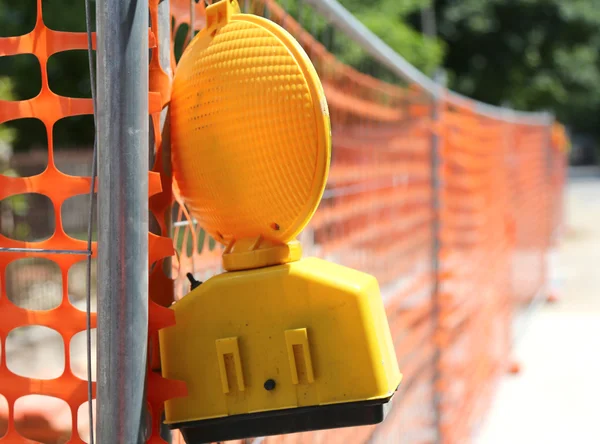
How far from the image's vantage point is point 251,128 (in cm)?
116

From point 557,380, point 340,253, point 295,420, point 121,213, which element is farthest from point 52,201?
point 557,380

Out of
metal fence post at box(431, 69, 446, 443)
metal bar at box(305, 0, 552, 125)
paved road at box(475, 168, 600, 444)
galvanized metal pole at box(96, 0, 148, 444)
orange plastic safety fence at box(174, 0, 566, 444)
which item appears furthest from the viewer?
paved road at box(475, 168, 600, 444)

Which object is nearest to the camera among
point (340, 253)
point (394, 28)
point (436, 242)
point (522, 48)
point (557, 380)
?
point (340, 253)

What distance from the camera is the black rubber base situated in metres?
1.22

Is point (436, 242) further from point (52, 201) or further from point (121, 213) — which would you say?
point (121, 213)

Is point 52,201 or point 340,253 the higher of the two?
point 52,201

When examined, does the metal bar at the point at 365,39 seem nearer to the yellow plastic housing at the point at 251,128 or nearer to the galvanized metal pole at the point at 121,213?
the yellow plastic housing at the point at 251,128

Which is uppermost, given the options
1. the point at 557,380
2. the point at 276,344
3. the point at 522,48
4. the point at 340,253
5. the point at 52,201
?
the point at 52,201

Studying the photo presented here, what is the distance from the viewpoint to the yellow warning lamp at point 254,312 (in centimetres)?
119

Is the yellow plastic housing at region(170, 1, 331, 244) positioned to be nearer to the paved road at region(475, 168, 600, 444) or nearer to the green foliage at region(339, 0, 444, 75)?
the paved road at region(475, 168, 600, 444)

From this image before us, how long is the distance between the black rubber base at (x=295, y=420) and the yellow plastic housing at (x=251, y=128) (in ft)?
0.92

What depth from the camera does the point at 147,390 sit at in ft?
3.97

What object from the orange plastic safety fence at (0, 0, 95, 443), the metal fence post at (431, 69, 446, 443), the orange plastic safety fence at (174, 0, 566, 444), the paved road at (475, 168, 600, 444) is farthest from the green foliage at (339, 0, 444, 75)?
the orange plastic safety fence at (0, 0, 95, 443)

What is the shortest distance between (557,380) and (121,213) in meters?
5.82
